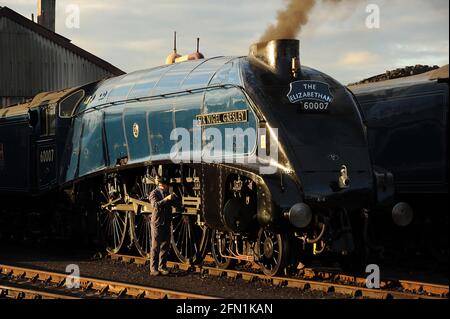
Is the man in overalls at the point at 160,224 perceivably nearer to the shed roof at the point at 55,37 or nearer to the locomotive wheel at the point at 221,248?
the locomotive wheel at the point at 221,248

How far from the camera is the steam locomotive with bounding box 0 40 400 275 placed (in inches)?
441

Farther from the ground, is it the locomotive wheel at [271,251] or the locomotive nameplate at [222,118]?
the locomotive nameplate at [222,118]

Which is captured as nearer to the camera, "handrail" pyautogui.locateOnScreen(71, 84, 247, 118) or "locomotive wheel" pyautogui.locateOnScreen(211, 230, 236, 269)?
"handrail" pyautogui.locateOnScreen(71, 84, 247, 118)

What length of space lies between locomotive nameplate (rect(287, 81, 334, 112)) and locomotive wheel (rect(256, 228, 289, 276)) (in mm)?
1982

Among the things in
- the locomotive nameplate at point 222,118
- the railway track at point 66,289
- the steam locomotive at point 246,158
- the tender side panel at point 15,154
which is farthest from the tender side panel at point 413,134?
the tender side panel at point 15,154

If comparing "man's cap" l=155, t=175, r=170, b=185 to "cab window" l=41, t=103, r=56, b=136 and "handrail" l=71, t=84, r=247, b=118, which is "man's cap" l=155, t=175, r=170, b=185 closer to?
"handrail" l=71, t=84, r=247, b=118

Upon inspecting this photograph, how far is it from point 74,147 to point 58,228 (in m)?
2.47

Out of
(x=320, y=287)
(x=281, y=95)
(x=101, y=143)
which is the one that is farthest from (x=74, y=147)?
(x=320, y=287)

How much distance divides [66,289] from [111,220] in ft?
13.1

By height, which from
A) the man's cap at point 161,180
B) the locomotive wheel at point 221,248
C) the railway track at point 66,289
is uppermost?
the man's cap at point 161,180

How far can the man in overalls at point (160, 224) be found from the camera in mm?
12680

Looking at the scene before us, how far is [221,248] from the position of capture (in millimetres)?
12750

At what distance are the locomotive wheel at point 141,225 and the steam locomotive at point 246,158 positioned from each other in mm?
27


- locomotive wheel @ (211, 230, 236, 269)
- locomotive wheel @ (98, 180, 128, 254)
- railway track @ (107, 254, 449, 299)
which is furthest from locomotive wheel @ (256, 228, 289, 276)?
locomotive wheel @ (98, 180, 128, 254)
